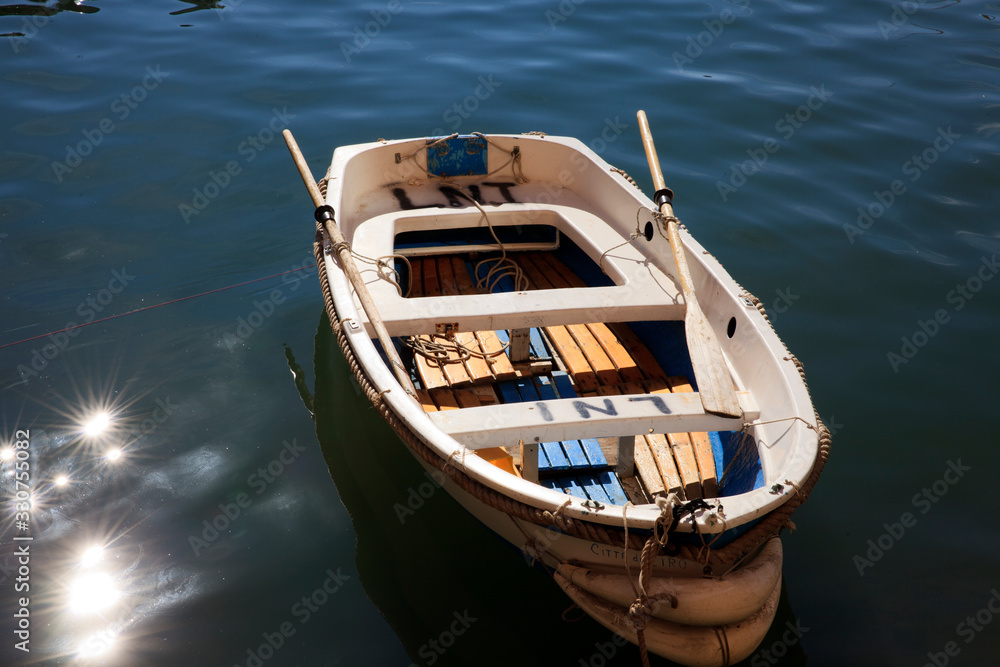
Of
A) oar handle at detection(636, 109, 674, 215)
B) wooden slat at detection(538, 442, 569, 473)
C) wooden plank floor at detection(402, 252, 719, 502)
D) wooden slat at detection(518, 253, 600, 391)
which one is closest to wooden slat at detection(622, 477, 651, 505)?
wooden plank floor at detection(402, 252, 719, 502)

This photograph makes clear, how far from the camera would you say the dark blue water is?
4020mm

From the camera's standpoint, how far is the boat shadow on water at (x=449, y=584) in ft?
12.4

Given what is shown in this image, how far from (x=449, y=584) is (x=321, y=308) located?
9.69ft

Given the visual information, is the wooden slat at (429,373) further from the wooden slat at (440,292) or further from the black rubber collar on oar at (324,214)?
the black rubber collar on oar at (324,214)

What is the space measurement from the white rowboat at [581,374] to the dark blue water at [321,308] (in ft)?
2.34

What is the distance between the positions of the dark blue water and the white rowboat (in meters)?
0.71

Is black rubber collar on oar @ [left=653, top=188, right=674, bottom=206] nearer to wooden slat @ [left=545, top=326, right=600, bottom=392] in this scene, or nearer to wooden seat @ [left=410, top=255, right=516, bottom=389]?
wooden slat @ [left=545, top=326, right=600, bottom=392]

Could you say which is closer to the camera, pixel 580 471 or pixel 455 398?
pixel 580 471

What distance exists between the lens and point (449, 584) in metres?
4.10

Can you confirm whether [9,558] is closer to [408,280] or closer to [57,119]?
[408,280]

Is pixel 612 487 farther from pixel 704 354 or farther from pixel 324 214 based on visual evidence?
pixel 324 214

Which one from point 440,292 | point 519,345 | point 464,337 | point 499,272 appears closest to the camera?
point 519,345

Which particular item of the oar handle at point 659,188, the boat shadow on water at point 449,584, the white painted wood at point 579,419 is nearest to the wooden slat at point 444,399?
the boat shadow on water at point 449,584

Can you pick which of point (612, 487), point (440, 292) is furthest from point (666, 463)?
point (440, 292)
